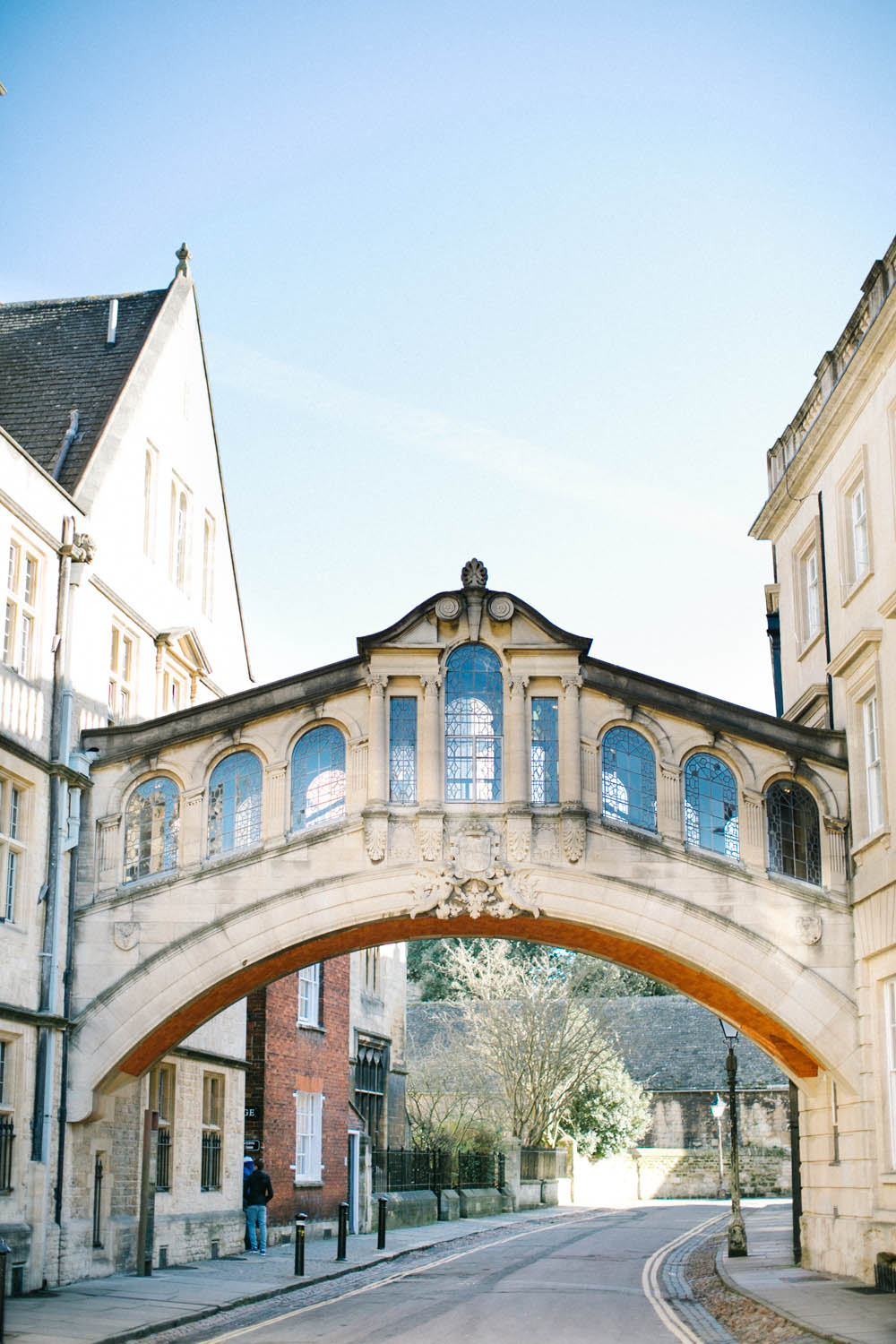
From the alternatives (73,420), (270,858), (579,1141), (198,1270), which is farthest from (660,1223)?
(73,420)

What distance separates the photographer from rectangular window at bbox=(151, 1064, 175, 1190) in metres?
24.0

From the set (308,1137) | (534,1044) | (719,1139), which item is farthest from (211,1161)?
(719,1139)

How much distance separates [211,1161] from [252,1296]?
7277 millimetres

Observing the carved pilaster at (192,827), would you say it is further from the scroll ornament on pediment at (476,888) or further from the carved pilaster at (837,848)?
the carved pilaster at (837,848)

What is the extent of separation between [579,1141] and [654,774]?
3578 centimetres

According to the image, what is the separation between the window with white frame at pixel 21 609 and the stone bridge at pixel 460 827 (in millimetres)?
1993

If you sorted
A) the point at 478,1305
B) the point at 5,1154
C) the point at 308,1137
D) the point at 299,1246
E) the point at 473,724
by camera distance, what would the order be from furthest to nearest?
the point at 308,1137
the point at 299,1246
the point at 473,724
the point at 5,1154
the point at 478,1305

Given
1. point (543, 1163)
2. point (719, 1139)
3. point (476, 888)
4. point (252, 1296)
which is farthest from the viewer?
point (719, 1139)

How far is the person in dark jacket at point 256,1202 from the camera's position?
27.4m

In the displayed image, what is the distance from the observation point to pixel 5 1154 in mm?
18922

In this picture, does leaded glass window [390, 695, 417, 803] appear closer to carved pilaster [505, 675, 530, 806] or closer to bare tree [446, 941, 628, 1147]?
carved pilaster [505, 675, 530, 806]

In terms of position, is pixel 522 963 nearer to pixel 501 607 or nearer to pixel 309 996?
pixel 309 996

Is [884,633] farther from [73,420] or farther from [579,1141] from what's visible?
[579,1141]

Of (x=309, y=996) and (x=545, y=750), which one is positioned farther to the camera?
(x=309, y=996)
